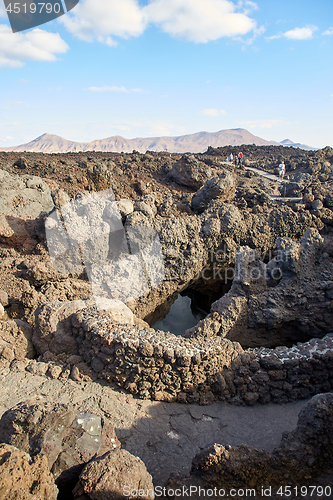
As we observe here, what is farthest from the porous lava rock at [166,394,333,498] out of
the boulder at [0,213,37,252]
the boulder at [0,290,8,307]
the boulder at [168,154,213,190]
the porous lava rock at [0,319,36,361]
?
the boulder at [168,154,213,190]

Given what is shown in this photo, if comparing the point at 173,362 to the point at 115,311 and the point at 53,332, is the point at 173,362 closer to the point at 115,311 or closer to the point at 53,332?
the point at 115,311

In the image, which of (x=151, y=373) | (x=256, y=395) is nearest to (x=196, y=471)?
(x=151, y=373)

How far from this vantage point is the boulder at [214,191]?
647cm

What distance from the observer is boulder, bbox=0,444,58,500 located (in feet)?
5.82

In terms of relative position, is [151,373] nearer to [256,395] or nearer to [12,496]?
[256,395]

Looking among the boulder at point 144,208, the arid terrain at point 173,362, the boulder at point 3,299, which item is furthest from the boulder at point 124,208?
the boulder at point 3,299

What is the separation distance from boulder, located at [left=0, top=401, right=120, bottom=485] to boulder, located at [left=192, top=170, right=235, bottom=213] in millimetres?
5054

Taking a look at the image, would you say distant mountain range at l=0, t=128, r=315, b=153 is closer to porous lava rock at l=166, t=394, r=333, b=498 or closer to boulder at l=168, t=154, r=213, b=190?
boulder at l=168, t=154, r=213, b=190

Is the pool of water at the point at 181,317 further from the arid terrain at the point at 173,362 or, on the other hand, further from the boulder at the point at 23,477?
the boulder at the point at 23,477

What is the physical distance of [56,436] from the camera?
2330mm

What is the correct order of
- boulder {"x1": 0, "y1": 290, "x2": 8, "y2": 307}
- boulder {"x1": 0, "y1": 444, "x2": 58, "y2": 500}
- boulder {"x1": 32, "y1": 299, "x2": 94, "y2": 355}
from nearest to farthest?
boulder {"x1": 0, "y1": 444, "x2": 58, "y2": 500} < boulder {"x1": 32, "y1": 299, "x2": 94, "y2": 355} < boulder {"x1": 0, "y1": 290, "x2": 8, "y2": 307}

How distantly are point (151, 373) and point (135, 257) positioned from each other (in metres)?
2.19

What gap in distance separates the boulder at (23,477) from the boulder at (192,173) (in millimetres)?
10800

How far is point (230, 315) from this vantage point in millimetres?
4707
